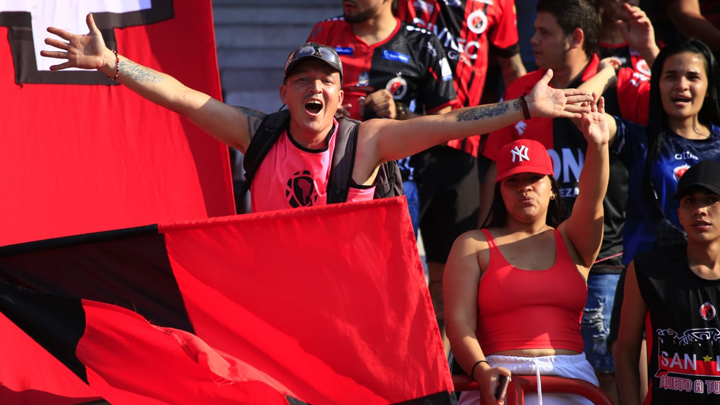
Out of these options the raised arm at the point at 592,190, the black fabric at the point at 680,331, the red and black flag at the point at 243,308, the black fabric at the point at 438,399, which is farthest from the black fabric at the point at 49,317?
the black fabric at the point at 680,331

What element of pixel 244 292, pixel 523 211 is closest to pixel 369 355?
pixel 244 292

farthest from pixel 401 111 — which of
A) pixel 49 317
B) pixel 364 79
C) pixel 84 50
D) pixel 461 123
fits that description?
pixel 49 317

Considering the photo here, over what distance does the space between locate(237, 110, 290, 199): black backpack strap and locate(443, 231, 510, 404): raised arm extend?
88 centimetres

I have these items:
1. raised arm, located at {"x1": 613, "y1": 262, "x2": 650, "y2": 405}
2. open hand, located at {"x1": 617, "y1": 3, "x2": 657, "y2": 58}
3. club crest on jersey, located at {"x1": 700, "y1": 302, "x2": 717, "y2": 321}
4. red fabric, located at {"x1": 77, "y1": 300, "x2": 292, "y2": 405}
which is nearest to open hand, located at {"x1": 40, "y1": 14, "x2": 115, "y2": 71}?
red fabric, located at {"x1": 77, "y1": 300, "x2": 292, "y2": 405}

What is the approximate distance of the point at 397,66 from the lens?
5.48m

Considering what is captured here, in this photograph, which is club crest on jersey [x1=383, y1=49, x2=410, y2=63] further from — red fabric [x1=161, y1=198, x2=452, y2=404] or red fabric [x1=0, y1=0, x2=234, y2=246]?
red fabric [x1=161, y1=198, x2=452, y2=404]

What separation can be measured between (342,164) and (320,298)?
0.77 meters

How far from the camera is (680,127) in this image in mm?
4828

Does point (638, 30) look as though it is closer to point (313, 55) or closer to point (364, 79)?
point (364, 79)

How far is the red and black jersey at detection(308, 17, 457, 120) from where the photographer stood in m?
5.46

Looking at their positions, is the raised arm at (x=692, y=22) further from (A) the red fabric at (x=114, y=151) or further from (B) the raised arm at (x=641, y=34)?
(A) the red fabric at (x=114, y=151)

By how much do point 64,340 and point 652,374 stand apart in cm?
222

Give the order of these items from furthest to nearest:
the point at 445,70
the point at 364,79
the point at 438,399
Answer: the point at 445,70 < the point at 364,79 < the point at 438,399

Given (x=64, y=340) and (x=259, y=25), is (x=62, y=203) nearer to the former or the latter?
(x=64, y=340)
